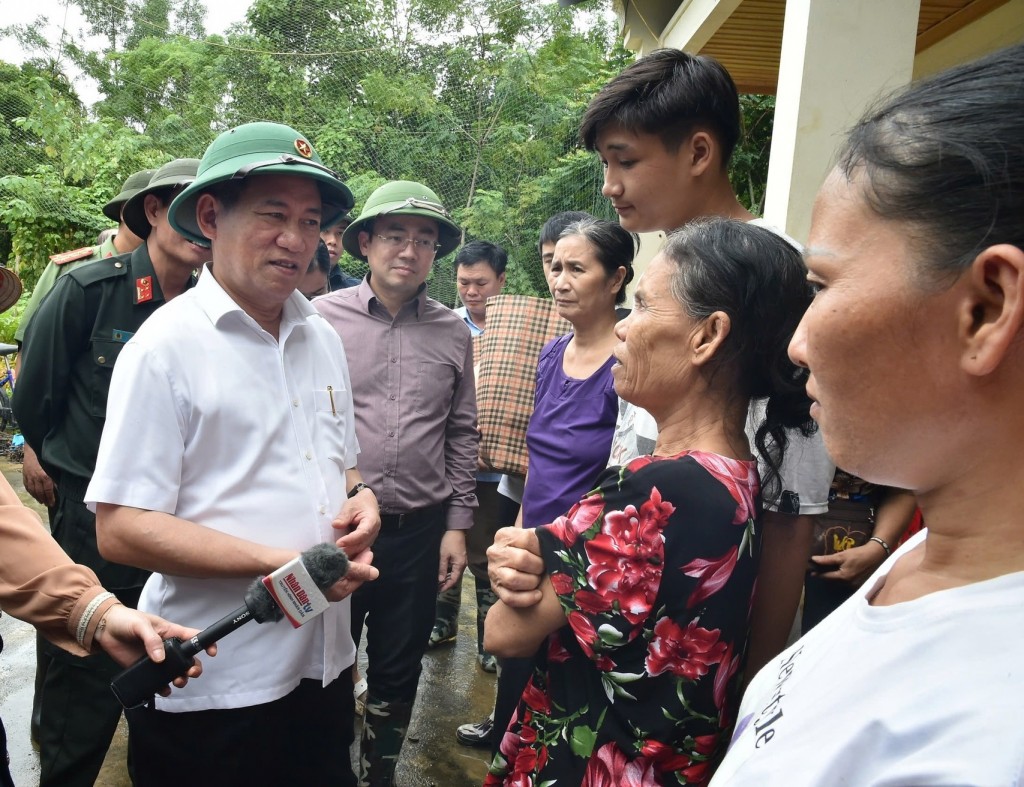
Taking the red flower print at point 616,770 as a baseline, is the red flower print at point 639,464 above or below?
above

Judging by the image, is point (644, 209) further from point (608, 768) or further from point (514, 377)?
point (514, 377)

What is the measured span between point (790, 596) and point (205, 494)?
4.63 feet

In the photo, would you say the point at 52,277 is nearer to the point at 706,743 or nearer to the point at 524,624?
the point at 524,624

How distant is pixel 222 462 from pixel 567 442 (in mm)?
1272

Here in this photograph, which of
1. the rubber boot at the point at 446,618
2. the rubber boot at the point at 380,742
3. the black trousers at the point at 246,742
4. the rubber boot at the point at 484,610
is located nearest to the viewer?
the black trousers at the point at 246,742

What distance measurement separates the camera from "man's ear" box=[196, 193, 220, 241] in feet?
6.65

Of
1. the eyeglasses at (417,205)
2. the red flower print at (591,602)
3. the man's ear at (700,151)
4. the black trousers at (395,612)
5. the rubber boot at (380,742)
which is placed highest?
the man's ear at (700,151)

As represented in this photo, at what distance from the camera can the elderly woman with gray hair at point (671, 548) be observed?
1.24m

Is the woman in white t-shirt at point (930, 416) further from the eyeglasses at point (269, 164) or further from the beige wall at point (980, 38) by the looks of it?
the beige wall at point (980, 38)

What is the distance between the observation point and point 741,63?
551cm

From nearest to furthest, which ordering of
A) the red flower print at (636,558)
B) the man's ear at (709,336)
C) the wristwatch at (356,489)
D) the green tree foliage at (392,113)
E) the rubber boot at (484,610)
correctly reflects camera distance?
1. the red flower print at (636,558)
2. the man's ear at (709,336)
3. the wristwatch at (356,489)
4. the rubber boot at (484,610)
5. the green tree foliage at (392,113)

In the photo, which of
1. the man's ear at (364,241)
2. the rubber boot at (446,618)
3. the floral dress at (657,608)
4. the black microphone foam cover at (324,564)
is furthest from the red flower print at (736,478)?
the rubber boot at (446,618)

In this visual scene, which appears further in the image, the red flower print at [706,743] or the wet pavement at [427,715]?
the wet pavement at [427,715]

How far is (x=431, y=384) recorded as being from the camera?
3074 millimetres
